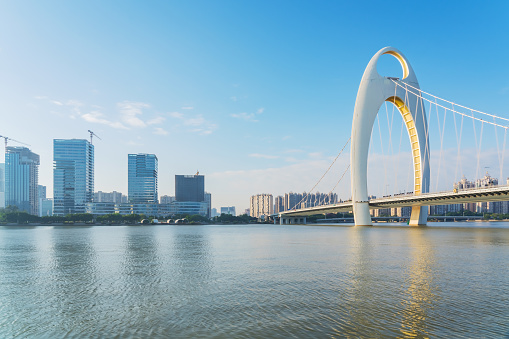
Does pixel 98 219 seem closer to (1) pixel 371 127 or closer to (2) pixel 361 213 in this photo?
(2) pixel 361 213

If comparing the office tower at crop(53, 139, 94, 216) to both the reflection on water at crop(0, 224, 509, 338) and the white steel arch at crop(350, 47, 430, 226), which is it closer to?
the white steel arch at crop(350, 47, 430, 226)

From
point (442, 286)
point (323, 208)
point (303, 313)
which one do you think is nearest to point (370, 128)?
point (323, 208)

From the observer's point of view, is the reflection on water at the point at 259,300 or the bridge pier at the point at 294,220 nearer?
the reflection on water at the point at 259,300

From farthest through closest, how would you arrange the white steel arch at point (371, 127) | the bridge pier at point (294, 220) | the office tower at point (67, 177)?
the office tower at point (67, 177) → the bridge pier at point (294, 220) → the white steel arch at point (371, 127)

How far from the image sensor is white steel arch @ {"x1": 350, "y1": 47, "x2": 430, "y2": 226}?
6369cm

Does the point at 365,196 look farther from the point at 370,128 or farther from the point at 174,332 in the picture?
the point at 174,332

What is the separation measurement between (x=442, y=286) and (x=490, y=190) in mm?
36135

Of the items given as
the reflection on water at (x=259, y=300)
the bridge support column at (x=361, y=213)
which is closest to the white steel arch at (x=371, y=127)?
the bridge support column at (x=361, y=213)

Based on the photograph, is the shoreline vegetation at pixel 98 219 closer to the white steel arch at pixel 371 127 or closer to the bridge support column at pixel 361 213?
the white steel arch at pixel 371 127

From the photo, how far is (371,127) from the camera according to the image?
6500cm

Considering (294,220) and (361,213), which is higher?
(361,213)

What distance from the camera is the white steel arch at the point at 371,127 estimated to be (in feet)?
209

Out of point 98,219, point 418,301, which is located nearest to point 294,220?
point 98,219

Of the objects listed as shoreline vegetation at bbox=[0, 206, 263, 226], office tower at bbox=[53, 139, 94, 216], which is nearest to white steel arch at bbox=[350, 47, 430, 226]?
shoreline vegetation at bbox=[0, 206, 263, 226]
